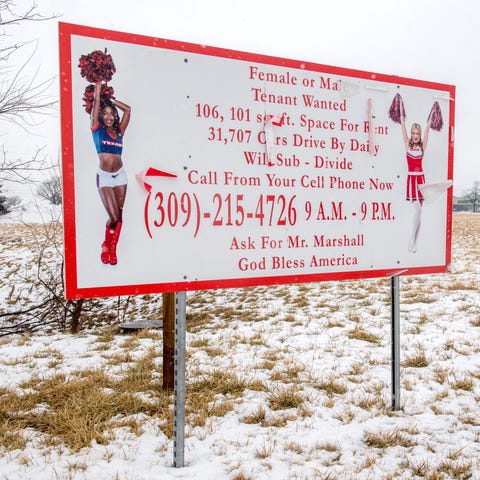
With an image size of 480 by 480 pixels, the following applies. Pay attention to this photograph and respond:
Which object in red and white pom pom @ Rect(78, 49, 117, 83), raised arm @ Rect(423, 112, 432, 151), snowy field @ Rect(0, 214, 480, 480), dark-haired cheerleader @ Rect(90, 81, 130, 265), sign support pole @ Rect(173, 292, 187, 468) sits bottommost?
snowy field @ Rect(0, 214, 480, 480)

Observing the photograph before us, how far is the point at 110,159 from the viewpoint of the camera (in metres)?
2.22

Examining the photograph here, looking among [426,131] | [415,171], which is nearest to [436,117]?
[426,131]

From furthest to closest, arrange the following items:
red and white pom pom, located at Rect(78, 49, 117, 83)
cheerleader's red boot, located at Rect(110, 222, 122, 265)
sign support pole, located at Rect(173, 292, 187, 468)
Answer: sign support pole, located at Rect(173, 292, 187, 468), cheerleader's red boot, located at Rect(110, 222, 122, 265), red and white pom pom, located at Rect(78, 49, 117, 83)

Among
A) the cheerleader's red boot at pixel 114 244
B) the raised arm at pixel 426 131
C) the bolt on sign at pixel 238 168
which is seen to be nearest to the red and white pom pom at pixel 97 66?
the bolt on sign at pixel 238 168

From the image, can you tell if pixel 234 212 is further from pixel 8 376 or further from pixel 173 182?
pixel 8 376

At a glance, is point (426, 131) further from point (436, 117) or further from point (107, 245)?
point (107, 245)

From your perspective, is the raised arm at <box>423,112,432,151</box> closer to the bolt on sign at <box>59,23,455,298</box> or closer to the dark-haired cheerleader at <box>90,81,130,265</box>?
the bolt on sign at <box>59,23,455,298</box>

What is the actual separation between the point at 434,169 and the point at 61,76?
8.71 ft

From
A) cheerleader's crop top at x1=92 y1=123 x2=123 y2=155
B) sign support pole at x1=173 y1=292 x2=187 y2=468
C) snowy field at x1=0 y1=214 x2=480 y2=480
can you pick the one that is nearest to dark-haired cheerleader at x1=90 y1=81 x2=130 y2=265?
cheerleader's crop top at x1=92 y1=123 x2=123 y2=155

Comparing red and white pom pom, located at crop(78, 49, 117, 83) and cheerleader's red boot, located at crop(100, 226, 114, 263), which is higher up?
red and white pom pom, located at crop(78, 49, 117, 83)

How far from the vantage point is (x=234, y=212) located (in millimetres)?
2557

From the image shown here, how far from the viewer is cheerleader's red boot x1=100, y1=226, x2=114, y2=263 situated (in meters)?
2.23

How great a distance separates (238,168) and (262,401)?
6.22 feet

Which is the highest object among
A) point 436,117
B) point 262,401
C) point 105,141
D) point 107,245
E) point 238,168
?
point 436,117
